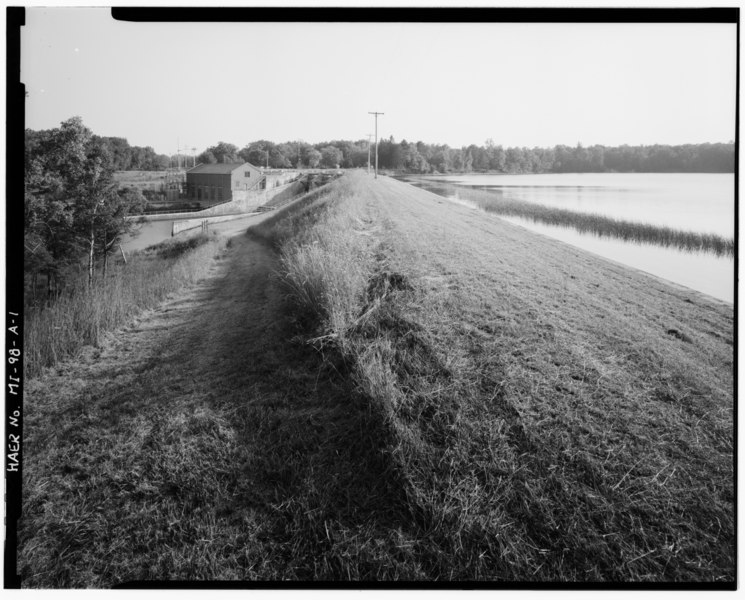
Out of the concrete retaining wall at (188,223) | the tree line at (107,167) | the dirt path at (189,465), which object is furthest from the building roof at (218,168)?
the dirt path at (189,465)

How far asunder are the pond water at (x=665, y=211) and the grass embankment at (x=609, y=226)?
0.08 meters

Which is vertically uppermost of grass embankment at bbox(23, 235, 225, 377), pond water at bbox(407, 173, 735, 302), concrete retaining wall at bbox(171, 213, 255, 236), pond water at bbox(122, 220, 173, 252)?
concrete retaining wall at bbox(171, 213, 255, 236)

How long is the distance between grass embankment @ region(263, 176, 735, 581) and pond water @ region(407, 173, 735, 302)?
1.24ft

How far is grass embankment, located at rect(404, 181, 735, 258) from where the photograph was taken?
385 cm

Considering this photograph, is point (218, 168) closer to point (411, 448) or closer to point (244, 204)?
point (244, 204)

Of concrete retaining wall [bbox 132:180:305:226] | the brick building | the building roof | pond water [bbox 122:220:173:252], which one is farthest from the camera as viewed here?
the building roof

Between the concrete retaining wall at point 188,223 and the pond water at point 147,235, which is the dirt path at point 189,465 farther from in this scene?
the concrete retaining wall at point 188,223

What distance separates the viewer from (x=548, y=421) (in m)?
3.04

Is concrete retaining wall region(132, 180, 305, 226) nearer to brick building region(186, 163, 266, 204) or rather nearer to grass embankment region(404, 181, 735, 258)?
brick building region(186, 163, 266, 204)

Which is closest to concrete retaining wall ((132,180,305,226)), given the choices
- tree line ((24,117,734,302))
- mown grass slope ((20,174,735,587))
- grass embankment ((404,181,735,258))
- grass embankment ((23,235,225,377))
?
tree line ((24,117,734,302))

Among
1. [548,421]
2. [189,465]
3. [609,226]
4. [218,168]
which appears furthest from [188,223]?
[548,421]

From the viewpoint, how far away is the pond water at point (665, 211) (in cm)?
330

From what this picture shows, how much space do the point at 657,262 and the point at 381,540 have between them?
5.56 meters

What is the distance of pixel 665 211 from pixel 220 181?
3984cm
